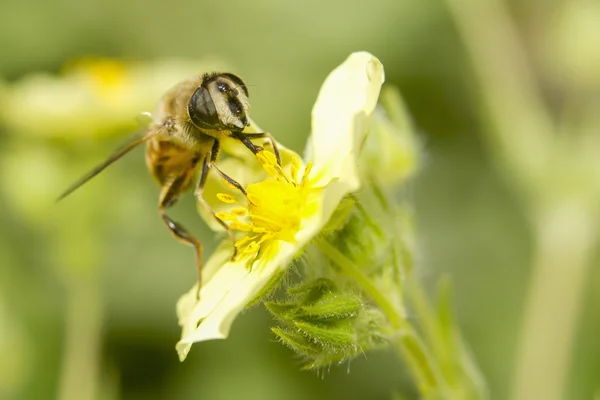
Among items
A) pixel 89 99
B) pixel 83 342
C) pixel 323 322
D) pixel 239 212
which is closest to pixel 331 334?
pixel 323 322

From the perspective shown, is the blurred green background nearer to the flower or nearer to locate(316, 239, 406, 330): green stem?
the flower

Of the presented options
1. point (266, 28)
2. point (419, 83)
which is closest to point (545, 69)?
point (419, 83)

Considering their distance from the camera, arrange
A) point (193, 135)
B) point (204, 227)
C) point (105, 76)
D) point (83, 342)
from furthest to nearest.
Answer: point (204, 227) → point (105, 76) → point (83, 342) → point (193, 135)

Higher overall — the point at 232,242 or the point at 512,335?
the point at 232,242

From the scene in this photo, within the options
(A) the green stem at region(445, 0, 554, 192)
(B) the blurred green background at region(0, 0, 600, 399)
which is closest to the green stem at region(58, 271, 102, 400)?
(B) the blurred green background at region(0, 0, 600, 399)

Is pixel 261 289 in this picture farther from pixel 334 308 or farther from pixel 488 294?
pixel 488 294

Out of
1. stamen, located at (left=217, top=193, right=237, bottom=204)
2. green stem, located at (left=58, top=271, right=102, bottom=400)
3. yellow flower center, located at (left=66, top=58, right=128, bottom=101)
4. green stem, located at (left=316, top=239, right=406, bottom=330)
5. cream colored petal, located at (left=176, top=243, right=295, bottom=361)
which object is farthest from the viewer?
yellow flower center, located at (left=66, top=58, right=128, bottom=101)

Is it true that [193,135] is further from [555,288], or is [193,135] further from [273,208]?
[555,288]
